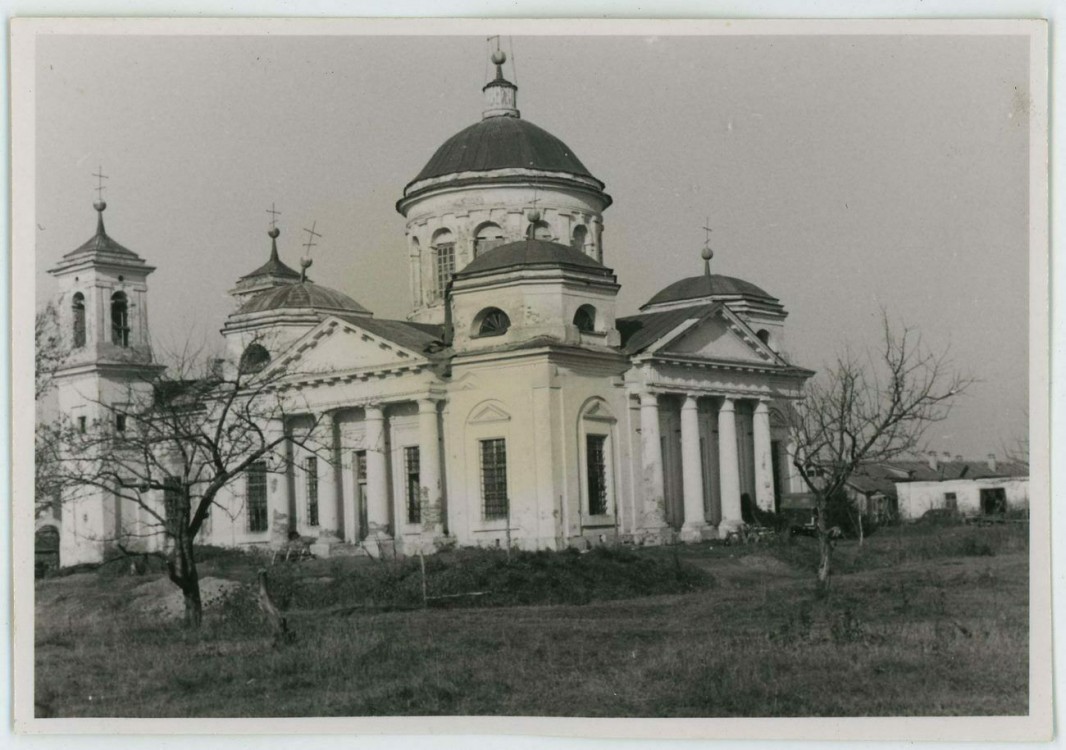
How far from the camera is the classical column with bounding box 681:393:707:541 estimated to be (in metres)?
33.0

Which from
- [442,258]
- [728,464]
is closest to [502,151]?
[442,258]

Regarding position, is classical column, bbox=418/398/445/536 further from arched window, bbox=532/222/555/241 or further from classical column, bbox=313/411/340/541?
arched window, bbox=532/222/555/241

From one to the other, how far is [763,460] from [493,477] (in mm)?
7458

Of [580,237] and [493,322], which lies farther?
[580,237]

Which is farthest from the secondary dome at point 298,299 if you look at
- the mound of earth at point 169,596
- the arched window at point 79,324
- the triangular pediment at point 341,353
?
the mound of earth at point 169,596

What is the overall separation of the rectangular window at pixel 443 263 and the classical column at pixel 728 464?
7487 mm

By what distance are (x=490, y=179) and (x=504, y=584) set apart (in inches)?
540

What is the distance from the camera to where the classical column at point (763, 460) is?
116ft

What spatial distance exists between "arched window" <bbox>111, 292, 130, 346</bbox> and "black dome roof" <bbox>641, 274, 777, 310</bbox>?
13341 mm

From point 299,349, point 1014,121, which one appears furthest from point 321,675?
point 299,349

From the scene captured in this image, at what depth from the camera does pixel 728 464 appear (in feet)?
112

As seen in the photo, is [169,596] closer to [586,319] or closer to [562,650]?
[562,650]

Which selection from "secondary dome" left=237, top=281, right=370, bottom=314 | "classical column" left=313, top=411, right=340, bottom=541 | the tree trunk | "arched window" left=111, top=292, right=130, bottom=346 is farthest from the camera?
"secondary dome" left=237, top=281, right=370, bottom=314

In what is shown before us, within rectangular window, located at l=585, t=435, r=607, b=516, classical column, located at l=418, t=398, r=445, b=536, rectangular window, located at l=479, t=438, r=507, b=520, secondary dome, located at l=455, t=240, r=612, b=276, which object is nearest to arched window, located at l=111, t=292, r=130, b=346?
classical column, located at l=418, t=398, r=445, b=536
